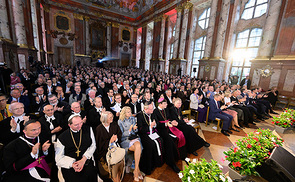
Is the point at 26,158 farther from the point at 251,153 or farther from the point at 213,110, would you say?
the point at 213,110

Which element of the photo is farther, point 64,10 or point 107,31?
point 107,31

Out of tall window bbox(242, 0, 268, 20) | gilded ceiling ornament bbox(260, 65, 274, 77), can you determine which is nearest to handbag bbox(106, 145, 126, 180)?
gilded ceiling ornament bbox(260, 65, 274, 77)

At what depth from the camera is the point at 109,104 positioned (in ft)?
15.3

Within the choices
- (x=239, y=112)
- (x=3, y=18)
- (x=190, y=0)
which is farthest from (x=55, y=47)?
(x=239, y=112)

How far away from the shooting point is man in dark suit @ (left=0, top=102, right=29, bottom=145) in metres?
2.44

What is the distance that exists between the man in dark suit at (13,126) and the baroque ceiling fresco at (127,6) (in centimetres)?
2301

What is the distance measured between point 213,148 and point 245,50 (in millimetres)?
12802

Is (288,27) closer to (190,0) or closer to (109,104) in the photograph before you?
(190,0)

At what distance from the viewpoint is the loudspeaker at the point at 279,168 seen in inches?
74.9

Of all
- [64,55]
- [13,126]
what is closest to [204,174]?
[13,126]

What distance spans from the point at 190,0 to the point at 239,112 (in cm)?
1332

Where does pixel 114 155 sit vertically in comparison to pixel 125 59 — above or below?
below

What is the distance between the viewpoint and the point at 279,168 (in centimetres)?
197

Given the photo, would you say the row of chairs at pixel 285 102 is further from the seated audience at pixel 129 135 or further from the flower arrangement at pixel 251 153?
the seated audience at pixel 129 135
